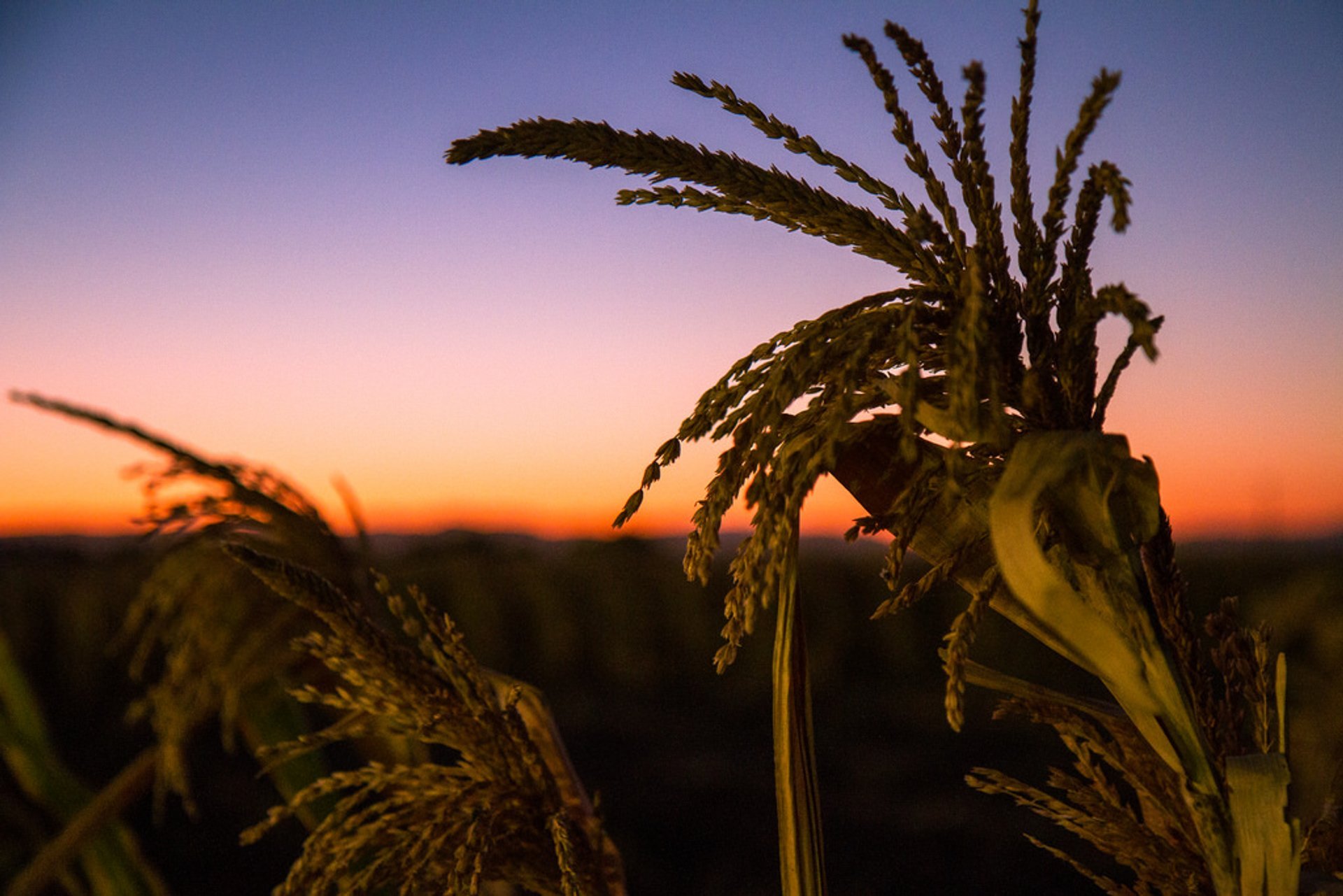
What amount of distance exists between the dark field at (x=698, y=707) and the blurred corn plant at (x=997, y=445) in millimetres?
2464

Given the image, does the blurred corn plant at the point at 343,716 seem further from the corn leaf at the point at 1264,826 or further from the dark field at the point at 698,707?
the dark field at the point at 698,707

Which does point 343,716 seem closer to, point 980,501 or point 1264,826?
point 980,501

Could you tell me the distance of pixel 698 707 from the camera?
8.71 meters

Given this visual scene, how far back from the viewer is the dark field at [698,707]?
5461 millimetres

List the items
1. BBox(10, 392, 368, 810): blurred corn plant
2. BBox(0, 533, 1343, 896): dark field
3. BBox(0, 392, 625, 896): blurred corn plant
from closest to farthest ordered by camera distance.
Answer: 1. BBox(0, 392, 625, 896): blurred corn plant
2. BBox(10, 392, 368, 810): blurred corn plant
3. BBox(0, 533, 1343, 896): dark field

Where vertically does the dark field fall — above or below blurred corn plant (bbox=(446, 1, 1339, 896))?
below

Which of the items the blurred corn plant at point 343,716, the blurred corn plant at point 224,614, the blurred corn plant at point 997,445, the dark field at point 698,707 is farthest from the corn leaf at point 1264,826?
the dark field at point 698,707

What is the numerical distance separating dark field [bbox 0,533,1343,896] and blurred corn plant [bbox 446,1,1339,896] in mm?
2464

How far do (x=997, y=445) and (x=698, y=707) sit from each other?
849 cm

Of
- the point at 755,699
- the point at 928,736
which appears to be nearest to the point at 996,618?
the point at 928,736

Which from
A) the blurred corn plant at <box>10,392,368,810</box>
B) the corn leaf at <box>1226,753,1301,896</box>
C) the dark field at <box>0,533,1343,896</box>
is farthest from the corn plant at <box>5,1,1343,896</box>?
the dark field at <box>0,533,1343,896</box>

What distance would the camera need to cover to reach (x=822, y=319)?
655 mm

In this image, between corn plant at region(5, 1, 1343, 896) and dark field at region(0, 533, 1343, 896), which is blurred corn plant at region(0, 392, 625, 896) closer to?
corn plant at region(5, 1, 1343, 896)

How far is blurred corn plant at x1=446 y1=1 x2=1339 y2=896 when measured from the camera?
0.62m
